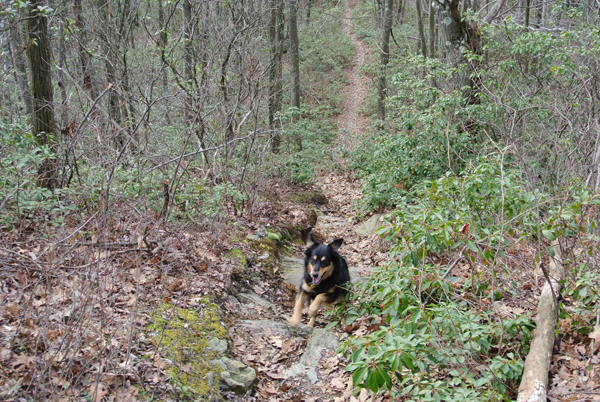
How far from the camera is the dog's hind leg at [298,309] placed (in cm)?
562

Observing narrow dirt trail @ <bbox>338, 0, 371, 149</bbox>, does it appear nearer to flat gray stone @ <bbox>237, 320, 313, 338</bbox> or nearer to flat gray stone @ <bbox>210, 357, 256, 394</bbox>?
flat gray stone @ <bbox>237, 320, 313, 338</bbox>

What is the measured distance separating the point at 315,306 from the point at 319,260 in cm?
66

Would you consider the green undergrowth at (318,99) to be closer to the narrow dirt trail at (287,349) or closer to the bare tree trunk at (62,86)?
the narrow dirt trail at (287,349)

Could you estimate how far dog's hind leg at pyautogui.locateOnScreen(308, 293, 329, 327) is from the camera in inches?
222

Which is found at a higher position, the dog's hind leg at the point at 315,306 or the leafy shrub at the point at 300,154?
the leafy shrub at the point at 300,154

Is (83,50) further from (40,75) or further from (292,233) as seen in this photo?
(292,233)

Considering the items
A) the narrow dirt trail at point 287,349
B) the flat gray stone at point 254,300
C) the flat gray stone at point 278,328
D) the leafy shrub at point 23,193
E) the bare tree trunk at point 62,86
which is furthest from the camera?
the bare tree trunk at point 62,86

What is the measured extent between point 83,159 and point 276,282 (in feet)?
12.7

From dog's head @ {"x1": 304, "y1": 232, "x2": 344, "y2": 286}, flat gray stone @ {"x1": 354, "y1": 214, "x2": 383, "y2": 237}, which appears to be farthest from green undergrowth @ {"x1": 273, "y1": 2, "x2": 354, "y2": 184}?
dog's head @ {"x1": 304, "y1": 232, "x2": 344, "y2": 286}

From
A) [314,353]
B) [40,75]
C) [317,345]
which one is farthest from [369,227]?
[40,75]

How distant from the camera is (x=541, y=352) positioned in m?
3.37

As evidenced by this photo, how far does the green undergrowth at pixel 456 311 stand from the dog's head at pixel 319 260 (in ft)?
2.30

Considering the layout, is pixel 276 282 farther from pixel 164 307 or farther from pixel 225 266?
pixel 164 307

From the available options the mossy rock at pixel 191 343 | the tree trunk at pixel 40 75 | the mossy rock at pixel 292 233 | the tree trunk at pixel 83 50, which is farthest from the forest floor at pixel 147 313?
the tree trunk at pixel 83 50
